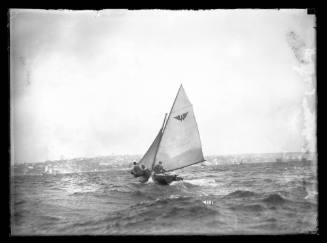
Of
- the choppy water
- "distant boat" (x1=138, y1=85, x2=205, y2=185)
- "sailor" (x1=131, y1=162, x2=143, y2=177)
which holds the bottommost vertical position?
the choppy water

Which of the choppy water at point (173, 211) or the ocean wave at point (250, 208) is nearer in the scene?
the choppy water at point (173, 211)

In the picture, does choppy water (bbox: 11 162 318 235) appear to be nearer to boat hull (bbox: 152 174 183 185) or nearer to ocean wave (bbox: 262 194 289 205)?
ocean wave (bbox: 262 194 289 205)

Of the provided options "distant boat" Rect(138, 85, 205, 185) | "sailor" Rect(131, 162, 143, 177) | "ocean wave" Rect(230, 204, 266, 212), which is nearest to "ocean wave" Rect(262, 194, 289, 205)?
"ocean wave" Rect(230, 204, 266, 212)

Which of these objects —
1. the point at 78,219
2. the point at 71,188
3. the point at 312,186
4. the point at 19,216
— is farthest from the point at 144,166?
the point at 312,186

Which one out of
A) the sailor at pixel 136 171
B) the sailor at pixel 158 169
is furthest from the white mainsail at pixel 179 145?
the sailor at pixel 136 171

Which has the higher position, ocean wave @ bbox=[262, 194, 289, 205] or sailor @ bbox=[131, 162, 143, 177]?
sailor @ bbox=[131, 162, 143, 177]

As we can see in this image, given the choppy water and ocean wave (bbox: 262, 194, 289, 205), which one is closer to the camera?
the choppy water

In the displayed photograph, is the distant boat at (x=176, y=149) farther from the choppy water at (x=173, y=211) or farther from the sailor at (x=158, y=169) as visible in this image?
the choppy water at (x=173, y=211)

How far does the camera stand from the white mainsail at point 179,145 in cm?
1153

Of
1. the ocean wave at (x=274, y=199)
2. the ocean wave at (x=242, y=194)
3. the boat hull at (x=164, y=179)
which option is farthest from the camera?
the boat hull at (x=164, y=179)

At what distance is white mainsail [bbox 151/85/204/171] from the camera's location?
1153cm

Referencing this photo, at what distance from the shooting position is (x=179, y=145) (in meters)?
12.9

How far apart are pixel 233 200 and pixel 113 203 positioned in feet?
11.1
